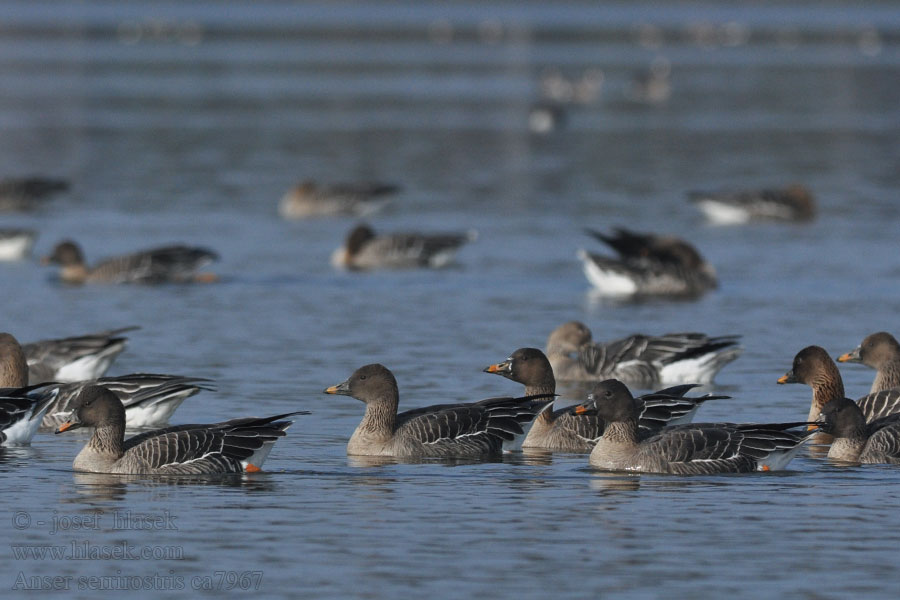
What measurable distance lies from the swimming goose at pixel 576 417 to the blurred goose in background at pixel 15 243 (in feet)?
51.0

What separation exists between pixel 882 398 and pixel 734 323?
739cm

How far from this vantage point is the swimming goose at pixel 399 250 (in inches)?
1140

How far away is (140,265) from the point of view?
87.0ft

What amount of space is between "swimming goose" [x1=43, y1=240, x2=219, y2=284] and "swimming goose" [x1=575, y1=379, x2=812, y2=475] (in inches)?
514

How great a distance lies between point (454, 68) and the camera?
93562 millimetres

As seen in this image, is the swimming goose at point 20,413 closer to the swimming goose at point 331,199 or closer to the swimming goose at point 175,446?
the swimming goose at point 175,446

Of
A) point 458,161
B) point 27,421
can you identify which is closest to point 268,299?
point 27,421

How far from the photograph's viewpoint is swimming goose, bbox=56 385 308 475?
1391 cm

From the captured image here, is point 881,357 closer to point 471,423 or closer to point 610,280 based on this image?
point 471,423

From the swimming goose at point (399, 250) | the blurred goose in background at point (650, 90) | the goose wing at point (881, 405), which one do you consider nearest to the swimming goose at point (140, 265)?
the swimming goose at point (399, 250)

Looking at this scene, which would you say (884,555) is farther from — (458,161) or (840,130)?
(840,130)

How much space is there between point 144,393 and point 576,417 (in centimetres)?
361

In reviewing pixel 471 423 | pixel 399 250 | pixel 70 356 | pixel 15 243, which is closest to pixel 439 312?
pixel 399 250

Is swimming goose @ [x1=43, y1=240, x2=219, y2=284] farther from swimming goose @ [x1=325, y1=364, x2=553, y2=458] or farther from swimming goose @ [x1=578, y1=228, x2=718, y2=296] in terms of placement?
swimming goose @ [x1=325, y1=364, x2=553, y2=458]
